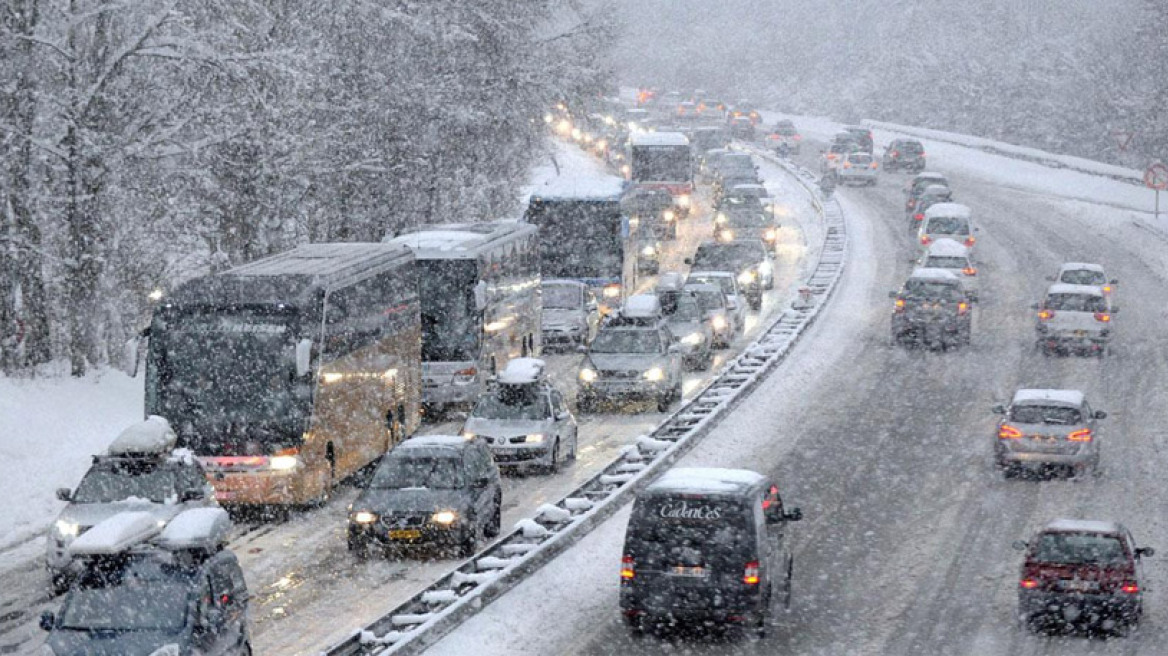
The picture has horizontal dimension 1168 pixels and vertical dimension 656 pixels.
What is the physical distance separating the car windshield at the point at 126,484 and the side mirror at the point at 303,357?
3.33 m

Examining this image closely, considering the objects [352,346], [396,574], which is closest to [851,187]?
[352,346]

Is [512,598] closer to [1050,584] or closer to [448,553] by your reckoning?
[448,553]

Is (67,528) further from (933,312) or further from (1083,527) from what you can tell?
(933,312)

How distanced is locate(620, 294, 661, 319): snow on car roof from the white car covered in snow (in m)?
15.9

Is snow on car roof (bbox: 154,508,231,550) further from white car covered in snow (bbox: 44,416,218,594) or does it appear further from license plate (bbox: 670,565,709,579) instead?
white car covered in snow (bbox: 44,416,218,594)

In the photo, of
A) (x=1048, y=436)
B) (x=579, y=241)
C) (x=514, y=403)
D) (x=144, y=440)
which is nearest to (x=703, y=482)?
(x=144, y=440)

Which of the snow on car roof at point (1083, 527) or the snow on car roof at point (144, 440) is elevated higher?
the snow on car roof at point (144, 440)

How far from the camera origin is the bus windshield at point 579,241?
158ft

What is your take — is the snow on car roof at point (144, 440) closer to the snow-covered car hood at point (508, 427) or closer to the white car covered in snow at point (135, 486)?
the white car covered in snow at point (135, 486)

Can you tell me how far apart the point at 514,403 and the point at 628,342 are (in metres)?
6.72

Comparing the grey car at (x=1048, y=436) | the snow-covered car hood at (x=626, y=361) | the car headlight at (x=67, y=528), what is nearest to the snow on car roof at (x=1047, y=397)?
the grey car at (x=1048, y=436)

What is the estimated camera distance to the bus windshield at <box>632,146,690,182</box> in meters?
70.1

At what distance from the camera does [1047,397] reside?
31391 millimetres

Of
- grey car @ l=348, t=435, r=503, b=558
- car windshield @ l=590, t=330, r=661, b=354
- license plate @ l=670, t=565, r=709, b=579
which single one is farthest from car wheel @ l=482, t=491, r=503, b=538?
car windshield @ l=590, t=330, r=661, b=354
